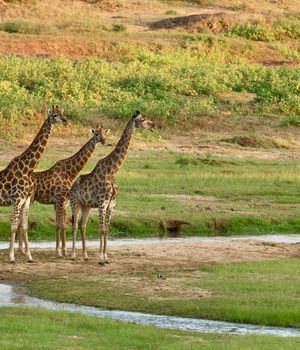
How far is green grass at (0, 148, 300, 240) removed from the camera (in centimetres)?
2339

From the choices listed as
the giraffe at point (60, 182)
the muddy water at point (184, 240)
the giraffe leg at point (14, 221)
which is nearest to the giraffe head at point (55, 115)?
the giraffe at point (60, 182)

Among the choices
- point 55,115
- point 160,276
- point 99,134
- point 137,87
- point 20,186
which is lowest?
point 160,276

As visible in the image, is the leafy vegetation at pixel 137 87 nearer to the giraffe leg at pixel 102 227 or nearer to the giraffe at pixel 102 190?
the giraffe at pixel 102 190

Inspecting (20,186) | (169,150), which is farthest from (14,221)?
(169,150)

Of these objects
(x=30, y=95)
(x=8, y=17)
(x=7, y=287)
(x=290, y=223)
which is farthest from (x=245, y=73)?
(x=7, y=287)

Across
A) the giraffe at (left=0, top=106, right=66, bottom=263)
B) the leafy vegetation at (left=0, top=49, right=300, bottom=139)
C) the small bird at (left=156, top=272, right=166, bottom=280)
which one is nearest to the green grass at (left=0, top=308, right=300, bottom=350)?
the small bird at (left=156, top=272, right=166, bottom=280)

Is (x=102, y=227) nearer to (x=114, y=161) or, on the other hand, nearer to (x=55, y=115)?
(x=114, y=161)

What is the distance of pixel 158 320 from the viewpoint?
51.6 feet

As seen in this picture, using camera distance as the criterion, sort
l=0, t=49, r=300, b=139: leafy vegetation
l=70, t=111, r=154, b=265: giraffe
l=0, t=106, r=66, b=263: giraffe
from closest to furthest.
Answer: l=0, t=106, r=66, b=263: giraffe
l=70, t=111, r=154, b=265: giraffe
l=0, t=49, r=300, b=139: leafy vegetation

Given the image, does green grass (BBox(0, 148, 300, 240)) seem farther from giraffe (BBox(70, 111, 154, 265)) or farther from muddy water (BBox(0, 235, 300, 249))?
giraffe (BBox(70, 111, 154, 265))

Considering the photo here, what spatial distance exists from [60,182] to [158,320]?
532 centimetres

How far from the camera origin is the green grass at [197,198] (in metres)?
23.4

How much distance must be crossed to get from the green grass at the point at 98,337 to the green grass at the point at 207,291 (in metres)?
1.35

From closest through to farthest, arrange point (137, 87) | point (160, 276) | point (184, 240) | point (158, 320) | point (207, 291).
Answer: point (158, 320) < point (207, 291) < point (160, 276) < point (184, 240) < point (137, 87)
